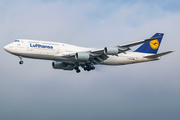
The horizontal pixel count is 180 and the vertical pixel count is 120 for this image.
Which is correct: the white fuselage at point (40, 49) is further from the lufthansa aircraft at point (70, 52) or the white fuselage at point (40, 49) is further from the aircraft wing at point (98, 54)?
the aircraft wing at point (98, 54)

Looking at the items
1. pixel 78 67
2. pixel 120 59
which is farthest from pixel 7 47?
pixel 120 59

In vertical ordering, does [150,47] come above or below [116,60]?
above

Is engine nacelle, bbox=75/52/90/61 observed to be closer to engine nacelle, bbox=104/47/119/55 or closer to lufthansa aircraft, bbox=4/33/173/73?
lufthansa aircraft, bbox=4/33/173/73

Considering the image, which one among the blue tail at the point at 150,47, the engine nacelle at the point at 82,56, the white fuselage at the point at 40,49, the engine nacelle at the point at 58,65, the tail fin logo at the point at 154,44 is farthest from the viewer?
the tail fin logo at the point at 154,44

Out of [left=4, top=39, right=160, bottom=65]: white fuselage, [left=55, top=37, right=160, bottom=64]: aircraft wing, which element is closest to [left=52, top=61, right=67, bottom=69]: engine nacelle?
[left=4, top=39, right=160, bottom=65]: white fuselage

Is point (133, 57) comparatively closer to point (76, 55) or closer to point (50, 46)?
point (76, 55)

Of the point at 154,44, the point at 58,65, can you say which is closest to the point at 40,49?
the point at 58,65

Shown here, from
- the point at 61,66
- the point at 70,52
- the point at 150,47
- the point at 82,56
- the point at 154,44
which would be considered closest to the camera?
the point at 82,56

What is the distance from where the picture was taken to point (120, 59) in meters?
52.5

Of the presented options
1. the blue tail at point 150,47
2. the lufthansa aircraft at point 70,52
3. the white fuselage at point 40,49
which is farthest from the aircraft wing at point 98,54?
the blue tail at point 150,47

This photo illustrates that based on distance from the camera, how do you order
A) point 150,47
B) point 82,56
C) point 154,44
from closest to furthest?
point 82,56 → point 150,47 → point 154,44

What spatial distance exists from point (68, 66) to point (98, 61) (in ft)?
22.0

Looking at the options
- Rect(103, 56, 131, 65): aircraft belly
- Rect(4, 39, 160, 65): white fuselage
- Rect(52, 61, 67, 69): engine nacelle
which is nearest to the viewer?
Rect(4, 39, 160, 65): white fuselage

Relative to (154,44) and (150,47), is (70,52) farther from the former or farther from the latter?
(154,44)
